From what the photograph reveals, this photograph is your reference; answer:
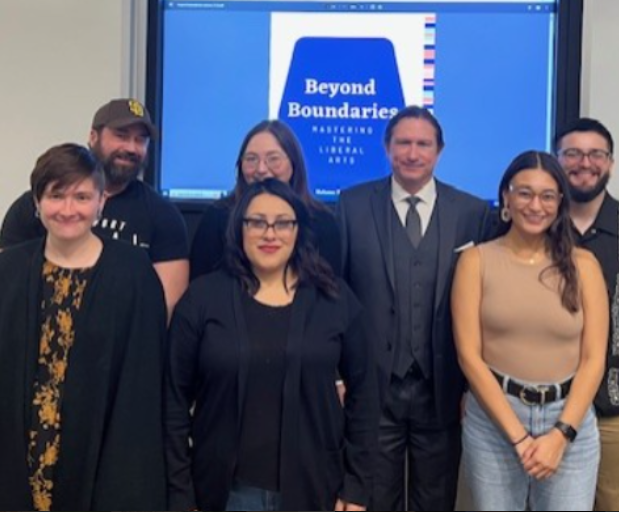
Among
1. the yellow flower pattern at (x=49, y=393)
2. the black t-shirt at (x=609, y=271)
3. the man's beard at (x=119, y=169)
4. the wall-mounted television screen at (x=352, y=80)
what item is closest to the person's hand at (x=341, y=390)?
the yellow flower pattern at (x=49, y=393)

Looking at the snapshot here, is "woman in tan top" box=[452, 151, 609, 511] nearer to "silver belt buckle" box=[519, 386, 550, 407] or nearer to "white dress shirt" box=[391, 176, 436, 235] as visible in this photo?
"silver belt buckle" box=[519, 386, 550, 407]

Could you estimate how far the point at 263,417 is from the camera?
5.90 feet

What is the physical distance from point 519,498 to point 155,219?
50.8 inches

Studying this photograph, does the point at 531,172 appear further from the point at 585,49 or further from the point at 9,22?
the point at 9,22

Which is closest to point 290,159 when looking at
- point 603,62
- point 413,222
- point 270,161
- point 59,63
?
point 270,161

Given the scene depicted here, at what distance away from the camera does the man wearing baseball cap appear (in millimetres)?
2223

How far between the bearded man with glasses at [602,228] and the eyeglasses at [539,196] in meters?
0.37

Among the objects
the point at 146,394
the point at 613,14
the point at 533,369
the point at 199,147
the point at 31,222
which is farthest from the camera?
the point at 199,147

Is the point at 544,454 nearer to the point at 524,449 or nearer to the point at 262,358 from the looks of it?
the point at 524,449

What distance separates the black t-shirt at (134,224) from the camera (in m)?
2.20

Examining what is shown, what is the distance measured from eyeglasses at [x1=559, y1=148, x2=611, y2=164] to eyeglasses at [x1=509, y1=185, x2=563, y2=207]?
46cm

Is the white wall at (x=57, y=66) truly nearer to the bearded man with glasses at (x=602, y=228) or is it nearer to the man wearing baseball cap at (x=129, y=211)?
the man wearing baseball cap at (x=129, y=211)

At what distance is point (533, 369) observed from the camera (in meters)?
1.98

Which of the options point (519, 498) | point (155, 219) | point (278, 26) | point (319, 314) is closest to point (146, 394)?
Result: point (319, 314)
